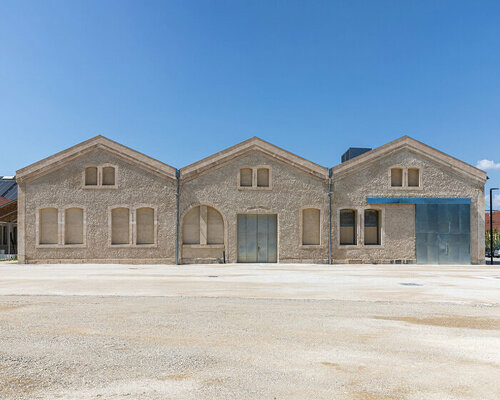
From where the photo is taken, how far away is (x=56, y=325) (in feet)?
24.4

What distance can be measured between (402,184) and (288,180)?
7.35 m

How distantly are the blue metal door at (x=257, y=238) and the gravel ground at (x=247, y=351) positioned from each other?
16112 millimetres

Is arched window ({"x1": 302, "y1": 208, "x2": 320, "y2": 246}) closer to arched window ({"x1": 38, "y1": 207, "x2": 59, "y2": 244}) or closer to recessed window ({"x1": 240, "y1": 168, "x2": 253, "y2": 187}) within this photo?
recessed window ({"x1": 240, "y1": 168, "x2": 253, "y2": 187})

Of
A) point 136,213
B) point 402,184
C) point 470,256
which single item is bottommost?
point 470,256

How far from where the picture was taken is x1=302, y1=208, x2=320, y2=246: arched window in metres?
26.1

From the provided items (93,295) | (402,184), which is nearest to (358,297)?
(93,295)

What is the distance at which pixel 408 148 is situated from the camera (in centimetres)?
2612

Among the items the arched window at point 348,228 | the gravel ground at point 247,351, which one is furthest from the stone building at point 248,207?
the gravel ground at point 247,351

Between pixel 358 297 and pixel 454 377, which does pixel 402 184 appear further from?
pixel 454 377

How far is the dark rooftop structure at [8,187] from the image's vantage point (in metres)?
35.7

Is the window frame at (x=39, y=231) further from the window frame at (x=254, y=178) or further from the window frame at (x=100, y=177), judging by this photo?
the window frame at (x=254, y=178)

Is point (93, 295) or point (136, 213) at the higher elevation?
point (136, 213)

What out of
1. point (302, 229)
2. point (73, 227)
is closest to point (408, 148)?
point (302, 229)

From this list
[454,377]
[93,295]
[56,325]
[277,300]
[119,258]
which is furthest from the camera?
[119,258]
